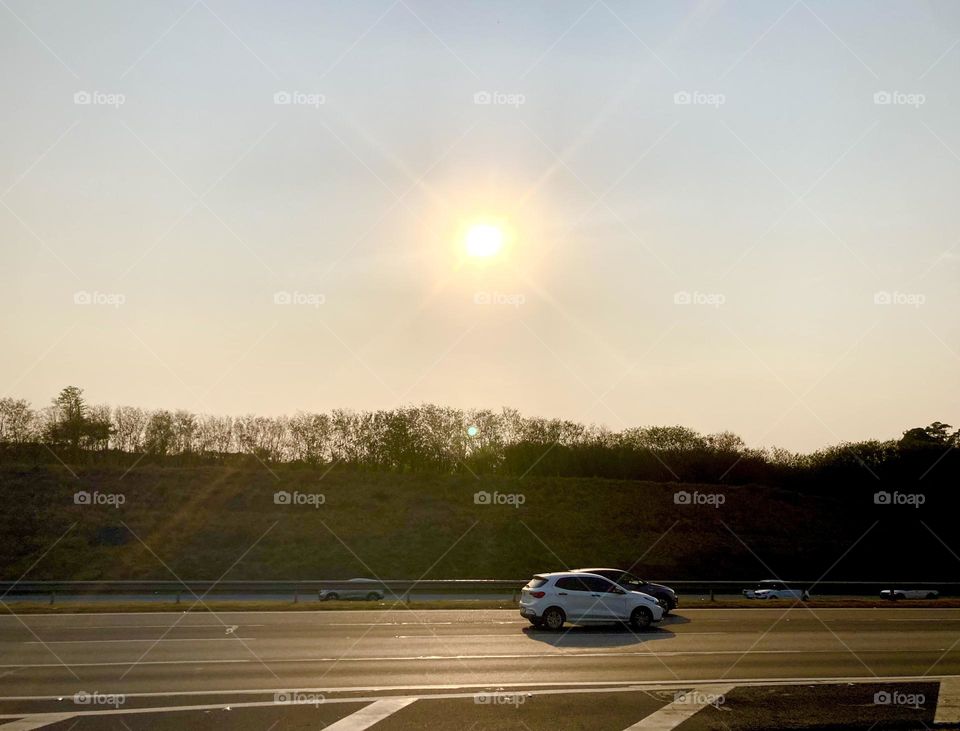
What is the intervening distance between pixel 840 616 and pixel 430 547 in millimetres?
31771

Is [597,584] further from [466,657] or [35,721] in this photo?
[35,721]

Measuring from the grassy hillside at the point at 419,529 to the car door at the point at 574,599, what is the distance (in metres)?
29.3

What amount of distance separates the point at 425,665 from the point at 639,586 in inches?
560

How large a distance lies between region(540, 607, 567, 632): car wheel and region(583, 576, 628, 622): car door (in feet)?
3.14

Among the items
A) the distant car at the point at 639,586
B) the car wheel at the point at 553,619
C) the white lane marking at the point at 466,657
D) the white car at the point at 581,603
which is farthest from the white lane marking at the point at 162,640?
the distant car at the point at 639,586

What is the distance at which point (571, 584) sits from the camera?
80.0 feet

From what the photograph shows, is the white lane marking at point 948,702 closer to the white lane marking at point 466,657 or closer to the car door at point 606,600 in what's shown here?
the white lane marking at point 466,657

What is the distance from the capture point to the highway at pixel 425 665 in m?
12.4

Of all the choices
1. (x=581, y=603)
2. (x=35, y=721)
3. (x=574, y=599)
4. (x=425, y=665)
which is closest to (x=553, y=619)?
(x=574, y=599)

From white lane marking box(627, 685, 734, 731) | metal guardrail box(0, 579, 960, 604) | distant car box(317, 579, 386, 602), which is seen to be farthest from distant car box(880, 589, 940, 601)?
white lane marking box(627, 685, 734, 731)

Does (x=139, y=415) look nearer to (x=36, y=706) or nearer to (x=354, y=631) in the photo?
(x=354, y=631)

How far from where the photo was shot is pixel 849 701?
13.0 metres

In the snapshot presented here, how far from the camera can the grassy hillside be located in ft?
170

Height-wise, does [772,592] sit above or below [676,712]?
below
